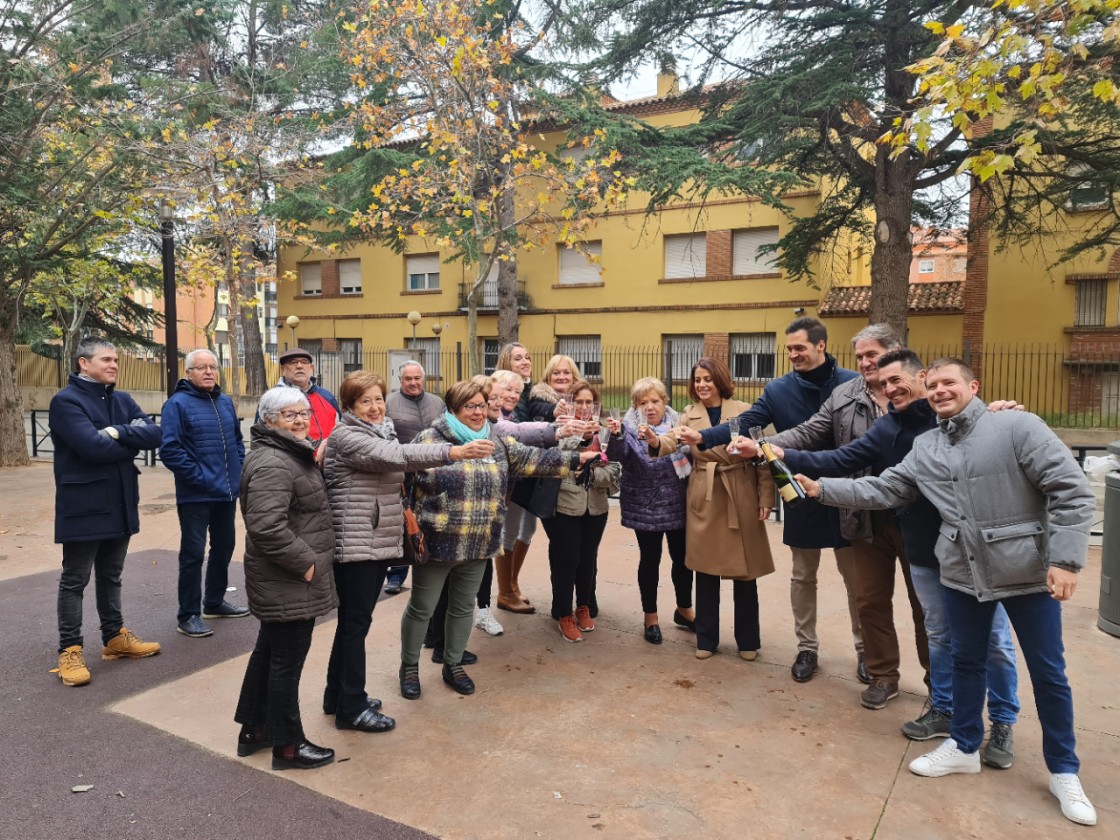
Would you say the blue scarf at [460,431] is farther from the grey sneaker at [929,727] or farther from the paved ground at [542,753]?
the grey sneaker at [929,727]

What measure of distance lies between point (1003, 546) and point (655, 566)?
7.38 ft

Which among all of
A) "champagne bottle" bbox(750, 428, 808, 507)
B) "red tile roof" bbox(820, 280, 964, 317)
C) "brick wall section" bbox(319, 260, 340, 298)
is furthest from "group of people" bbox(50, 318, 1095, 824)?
"brick wall section" bbox(319, 260, 340, 298)

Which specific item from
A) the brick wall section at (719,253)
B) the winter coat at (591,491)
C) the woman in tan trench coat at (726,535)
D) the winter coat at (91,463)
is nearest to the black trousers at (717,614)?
the woman in tan trench coat at (726,535)

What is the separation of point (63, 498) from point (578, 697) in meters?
2.97

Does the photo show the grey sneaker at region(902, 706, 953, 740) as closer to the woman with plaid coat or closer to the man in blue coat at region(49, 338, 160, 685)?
the woman with plaid coat

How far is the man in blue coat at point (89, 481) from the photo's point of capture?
4.13 meters

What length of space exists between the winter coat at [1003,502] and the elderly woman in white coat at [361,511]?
1.99 meters

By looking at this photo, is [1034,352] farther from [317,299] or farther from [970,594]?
[317,299]

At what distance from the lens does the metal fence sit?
1916 centimetres

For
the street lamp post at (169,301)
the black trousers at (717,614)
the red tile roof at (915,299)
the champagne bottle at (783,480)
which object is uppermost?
the red tile roof at (915,299)

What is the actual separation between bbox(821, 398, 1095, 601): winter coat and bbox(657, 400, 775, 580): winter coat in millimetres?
1263

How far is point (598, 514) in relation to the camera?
191 inches

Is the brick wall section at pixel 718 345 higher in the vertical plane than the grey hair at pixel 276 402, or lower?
higher

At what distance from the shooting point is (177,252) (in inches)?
607
